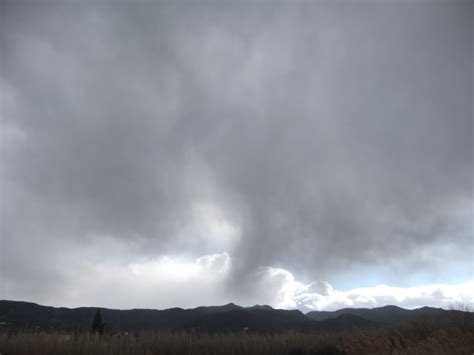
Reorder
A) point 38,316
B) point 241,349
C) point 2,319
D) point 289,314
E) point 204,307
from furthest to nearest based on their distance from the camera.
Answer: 1. point 204,307
2. point 289,314
3. point 38,316
4. point 2,319
5. point 241,349

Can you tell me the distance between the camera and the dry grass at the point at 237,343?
15070 mm

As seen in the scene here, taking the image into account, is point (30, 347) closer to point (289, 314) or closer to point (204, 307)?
point (289, 314)

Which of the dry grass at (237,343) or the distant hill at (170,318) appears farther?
the distant hill at (170,318)

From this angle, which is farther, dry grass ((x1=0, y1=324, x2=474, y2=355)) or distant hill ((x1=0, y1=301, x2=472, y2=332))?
distant hill ((x1=0, y1=301, x2=472, y2=332))

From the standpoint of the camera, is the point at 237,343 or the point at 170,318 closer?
the point at 237,343

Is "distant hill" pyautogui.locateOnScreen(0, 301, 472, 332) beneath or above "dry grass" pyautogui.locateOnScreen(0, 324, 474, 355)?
above

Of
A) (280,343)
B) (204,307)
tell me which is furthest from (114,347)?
(204,307)

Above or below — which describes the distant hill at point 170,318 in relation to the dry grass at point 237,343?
above

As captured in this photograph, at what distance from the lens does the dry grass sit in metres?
15.1

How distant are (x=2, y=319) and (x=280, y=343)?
253ft

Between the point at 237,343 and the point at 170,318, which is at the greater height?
the point at 170,318

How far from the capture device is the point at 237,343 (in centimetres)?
1841

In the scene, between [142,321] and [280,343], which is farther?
[142,321]

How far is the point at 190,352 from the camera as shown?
16766mm
